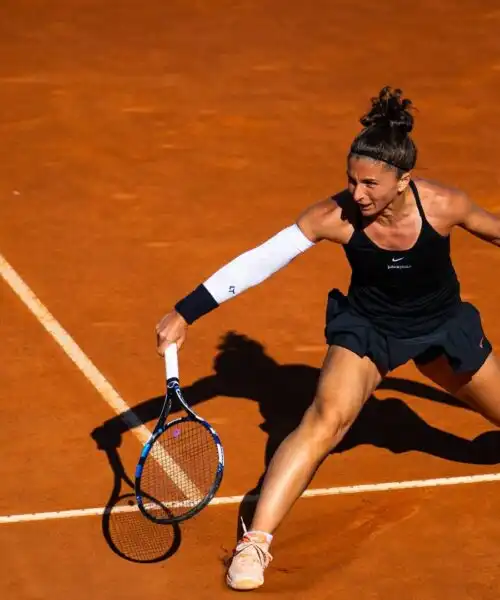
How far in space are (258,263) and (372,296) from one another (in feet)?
1.95

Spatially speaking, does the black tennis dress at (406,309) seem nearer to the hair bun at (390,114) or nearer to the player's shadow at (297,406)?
the hair bun at (390,114)

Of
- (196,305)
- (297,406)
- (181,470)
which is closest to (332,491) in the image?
(181,470)

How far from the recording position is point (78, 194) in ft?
35.0

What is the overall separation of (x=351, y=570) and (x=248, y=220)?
430cm

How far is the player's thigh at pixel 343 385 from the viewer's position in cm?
632

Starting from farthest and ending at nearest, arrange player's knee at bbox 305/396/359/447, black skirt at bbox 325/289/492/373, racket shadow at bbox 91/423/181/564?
racket shadow at bbox 91/423/181/564, black skirt at bbox 325/289/492/373, player's knee at bbox 305/396/359/447

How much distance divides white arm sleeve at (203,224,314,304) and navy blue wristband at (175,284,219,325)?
0.08ft

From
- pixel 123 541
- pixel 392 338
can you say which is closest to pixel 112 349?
pixel 123 541

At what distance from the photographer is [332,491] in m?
7.25

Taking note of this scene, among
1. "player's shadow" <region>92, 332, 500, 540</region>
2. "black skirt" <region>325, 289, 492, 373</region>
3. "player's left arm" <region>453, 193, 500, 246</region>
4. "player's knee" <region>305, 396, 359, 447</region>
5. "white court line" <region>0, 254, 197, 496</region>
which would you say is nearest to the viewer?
"player's knee" <region>305, 396, 359, 447</region>

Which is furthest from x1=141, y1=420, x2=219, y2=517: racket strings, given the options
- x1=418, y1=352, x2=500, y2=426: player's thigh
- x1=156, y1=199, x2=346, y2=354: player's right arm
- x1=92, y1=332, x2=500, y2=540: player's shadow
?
x1=418, y1=352, x2=500, y2=426: player's thigh

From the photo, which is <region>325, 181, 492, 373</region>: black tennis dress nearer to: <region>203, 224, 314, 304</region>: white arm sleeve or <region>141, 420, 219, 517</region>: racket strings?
<region>203, 224, 314, 304</region>: white arm sleeve

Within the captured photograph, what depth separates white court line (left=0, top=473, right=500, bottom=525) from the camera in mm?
6980

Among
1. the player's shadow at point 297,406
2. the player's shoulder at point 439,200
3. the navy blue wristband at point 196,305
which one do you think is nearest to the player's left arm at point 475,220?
the player's shoulder at point 439,200
